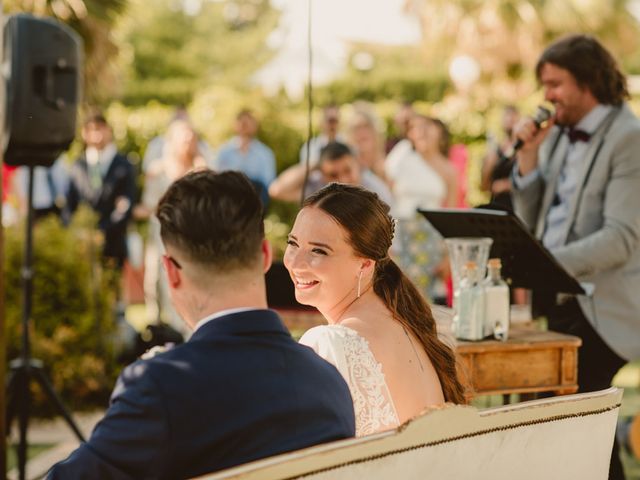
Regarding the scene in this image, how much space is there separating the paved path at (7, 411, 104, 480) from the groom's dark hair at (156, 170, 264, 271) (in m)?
3.71

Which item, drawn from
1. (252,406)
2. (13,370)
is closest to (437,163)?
(13,370)

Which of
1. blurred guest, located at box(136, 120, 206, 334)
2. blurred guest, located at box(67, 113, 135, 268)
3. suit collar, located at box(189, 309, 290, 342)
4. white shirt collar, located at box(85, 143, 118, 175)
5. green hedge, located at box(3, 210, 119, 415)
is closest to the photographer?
suit collar, located at box(189, 309, 290, 342)

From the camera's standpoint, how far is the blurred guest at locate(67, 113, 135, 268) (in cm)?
903

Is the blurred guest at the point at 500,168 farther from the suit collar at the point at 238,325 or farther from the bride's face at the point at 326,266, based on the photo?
the suit collar at the point at 238,325

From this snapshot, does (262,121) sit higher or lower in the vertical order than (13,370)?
higher

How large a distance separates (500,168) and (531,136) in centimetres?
31

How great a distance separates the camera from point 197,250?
1.84 m

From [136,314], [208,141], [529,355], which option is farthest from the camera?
[208,141]

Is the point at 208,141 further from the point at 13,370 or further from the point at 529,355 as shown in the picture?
the point at 529,355

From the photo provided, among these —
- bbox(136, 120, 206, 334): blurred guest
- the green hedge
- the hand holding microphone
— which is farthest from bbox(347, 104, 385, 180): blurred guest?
the hand holding microphone

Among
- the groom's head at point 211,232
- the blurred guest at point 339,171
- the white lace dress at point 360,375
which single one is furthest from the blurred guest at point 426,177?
the groom's head at point 211,232

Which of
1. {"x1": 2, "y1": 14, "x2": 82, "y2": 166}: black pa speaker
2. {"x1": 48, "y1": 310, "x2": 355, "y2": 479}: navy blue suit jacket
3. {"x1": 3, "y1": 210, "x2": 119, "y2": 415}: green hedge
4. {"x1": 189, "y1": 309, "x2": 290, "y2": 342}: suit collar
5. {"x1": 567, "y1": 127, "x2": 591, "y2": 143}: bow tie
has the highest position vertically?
{"x1": 2, "y1": 14, "x2": 82, "y2": 166}: black pa speaker

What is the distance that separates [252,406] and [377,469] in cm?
26

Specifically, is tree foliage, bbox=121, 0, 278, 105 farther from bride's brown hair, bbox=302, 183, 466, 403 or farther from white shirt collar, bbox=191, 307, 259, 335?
white shirt collar, bbox=191, 307, 259, 335
